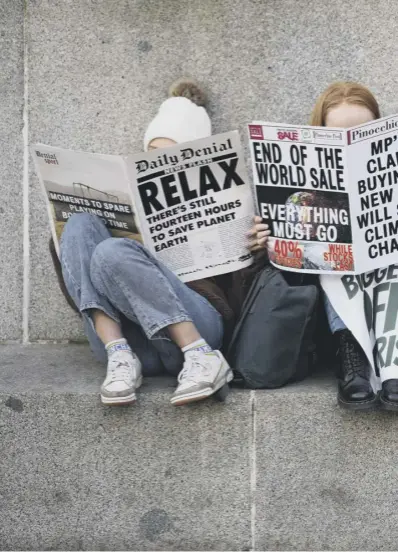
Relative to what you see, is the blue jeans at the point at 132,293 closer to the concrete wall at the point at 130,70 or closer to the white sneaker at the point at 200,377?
the white sneaker at the point at 200,377

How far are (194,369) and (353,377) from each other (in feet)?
1.46

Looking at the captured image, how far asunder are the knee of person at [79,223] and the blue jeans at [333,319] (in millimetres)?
722

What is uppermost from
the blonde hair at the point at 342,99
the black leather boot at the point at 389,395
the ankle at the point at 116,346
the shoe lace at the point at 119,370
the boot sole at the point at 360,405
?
the blonde hair at the point at 342,99

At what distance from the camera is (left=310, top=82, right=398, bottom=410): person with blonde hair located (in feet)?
9.23

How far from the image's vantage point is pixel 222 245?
3.10 m

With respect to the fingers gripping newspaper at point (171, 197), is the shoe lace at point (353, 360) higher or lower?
lower

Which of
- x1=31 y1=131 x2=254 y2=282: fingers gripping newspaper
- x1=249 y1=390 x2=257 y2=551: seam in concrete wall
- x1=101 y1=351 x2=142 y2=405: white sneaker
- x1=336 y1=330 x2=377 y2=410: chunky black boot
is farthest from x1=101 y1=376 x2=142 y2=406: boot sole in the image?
x1=336 y1=330 x2=377 y2=410: chunky black boot

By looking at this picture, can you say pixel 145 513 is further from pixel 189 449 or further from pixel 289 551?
pixel 289 551

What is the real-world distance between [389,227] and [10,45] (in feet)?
5.40

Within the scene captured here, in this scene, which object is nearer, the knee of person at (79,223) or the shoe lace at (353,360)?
the shoe lace at (353,360)

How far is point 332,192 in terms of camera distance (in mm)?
2953

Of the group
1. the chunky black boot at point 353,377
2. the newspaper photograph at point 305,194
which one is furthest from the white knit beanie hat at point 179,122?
the chunky black boot at point 353,377

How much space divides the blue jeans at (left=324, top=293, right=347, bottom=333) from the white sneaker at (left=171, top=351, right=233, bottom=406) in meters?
0.35

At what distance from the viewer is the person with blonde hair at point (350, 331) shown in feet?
9.23
